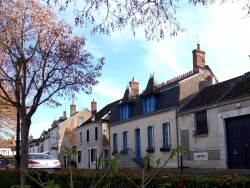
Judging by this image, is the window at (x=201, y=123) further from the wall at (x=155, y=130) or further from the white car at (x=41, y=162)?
the white car at (x=41, y=162)

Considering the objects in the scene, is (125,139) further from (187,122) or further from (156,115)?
(187,122)

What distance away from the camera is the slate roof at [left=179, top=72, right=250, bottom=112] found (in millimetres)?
20562

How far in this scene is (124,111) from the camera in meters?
33.2

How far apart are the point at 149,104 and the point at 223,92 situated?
798 centimetres

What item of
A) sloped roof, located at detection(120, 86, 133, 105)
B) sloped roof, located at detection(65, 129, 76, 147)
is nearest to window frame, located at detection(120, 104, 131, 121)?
sloped roof, located at detection(120, 86, 133, 105)

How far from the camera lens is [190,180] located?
213 inches

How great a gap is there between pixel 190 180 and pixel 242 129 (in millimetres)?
15298

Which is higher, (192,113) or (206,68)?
(206,68)

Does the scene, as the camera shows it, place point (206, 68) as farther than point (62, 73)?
Yes

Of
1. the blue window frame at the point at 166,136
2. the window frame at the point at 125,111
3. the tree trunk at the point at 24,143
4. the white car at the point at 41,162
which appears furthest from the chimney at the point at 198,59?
the tree trunk at the point at 24,143

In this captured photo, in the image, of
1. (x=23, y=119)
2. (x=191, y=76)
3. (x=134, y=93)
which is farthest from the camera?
(x=134, y=93)

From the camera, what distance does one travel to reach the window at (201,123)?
2232cm

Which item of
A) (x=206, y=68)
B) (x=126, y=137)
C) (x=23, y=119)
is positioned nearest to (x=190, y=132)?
(x=206, y=68)

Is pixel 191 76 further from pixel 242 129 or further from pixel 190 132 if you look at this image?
pixel 242 129
